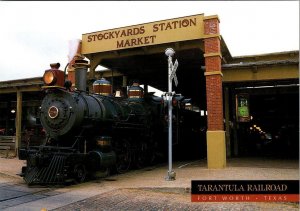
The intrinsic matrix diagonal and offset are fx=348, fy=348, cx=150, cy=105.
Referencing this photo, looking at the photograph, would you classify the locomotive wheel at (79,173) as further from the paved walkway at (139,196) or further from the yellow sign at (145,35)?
the yellow sign at (145,35)

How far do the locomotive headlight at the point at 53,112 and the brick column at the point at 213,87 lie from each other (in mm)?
6005

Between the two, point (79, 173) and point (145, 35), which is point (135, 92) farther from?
point (79, 173)

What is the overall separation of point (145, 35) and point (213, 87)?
3962mm

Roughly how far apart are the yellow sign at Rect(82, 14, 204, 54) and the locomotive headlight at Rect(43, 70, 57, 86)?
19.7ft

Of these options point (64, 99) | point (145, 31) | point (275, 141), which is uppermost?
point (145, 31)

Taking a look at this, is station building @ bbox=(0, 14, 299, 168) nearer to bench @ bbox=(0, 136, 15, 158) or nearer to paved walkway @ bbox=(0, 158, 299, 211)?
bench @ bbox=(0, 136, 15, 158)

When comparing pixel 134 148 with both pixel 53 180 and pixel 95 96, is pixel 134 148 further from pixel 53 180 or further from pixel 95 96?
pixel 53 180

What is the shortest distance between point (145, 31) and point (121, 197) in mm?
8975

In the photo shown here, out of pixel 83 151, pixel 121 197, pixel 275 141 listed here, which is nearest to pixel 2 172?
pixel 83 151

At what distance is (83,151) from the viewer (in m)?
11.2

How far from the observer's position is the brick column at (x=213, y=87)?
536 inches

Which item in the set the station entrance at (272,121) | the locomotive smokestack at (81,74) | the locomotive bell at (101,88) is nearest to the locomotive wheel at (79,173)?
the locomotive smokestack at (81,74)

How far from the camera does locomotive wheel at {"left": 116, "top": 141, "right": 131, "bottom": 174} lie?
1310 centimetres

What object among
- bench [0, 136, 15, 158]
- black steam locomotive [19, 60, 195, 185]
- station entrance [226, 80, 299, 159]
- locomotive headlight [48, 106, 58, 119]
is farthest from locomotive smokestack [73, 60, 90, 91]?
station entrance [226, 80, 299, 159]
